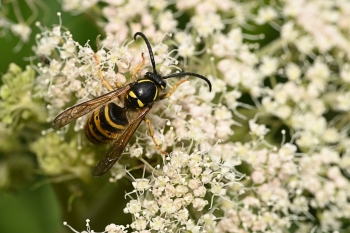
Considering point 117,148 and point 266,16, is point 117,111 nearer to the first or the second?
point 117,148

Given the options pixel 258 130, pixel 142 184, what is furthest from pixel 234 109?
pixel 142 184

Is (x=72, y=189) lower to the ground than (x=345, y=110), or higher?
higher

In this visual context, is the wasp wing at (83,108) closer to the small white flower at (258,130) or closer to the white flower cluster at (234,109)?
the white flower cluster at (234,109)

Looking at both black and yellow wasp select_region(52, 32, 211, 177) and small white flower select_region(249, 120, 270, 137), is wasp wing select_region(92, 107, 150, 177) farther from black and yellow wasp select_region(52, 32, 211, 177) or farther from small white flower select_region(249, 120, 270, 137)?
small white flower select_region(249, 120, 270, 137)

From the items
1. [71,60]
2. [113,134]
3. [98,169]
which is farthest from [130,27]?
[98,169]

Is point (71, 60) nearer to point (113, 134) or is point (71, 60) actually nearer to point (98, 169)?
point (113, 134)

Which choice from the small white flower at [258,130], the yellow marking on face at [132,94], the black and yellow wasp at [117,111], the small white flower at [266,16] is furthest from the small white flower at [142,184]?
the small white flower at [266,16]
